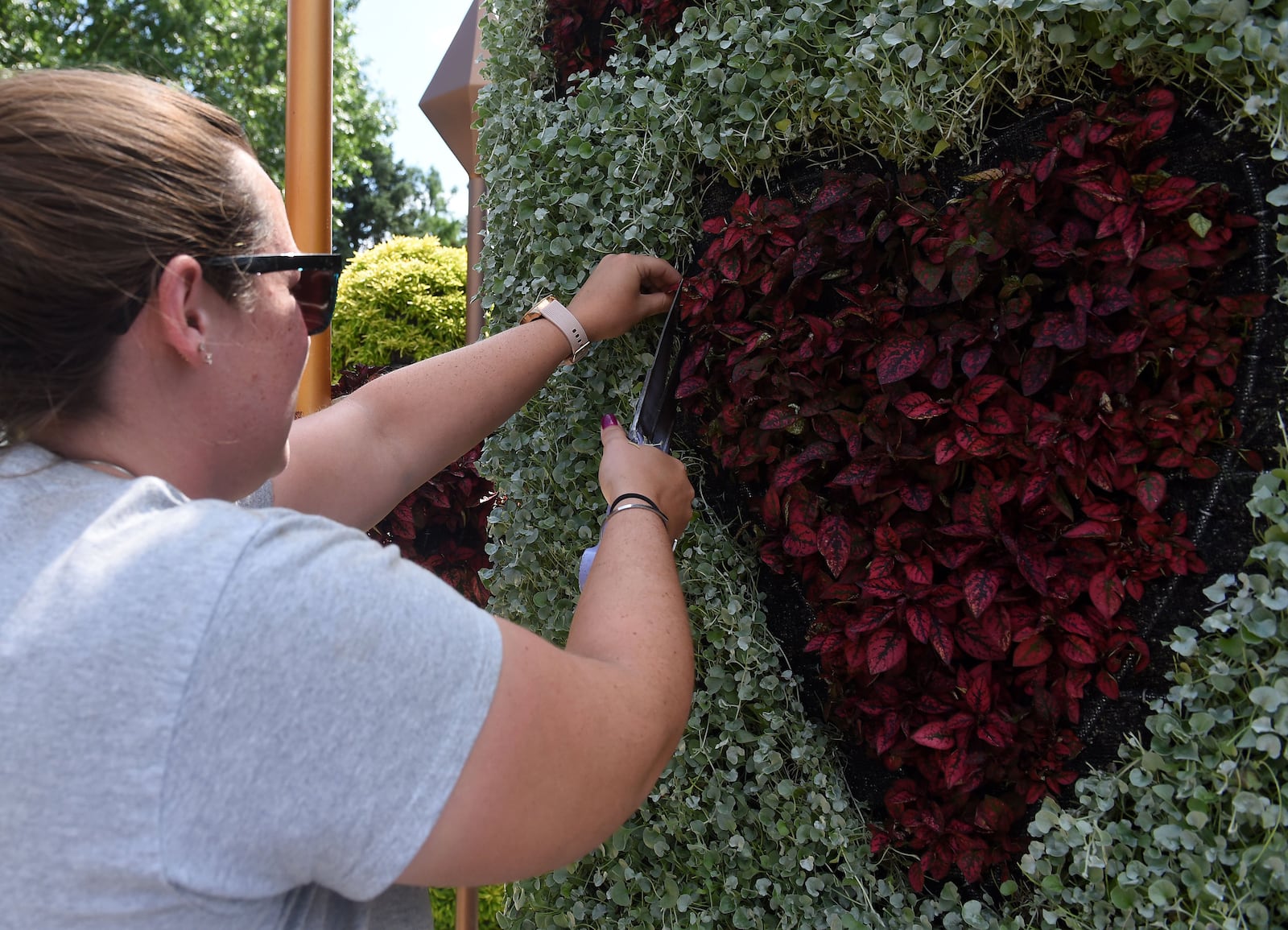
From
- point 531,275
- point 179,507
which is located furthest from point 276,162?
point 179,507

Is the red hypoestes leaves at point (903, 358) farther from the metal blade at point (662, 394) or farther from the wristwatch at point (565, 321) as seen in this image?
the wristwatch at point (565, 321)

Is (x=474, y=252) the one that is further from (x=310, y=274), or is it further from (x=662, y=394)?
(x=310, y=274)

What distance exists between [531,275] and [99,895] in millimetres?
1501

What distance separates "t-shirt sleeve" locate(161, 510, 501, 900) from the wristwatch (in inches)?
38.2

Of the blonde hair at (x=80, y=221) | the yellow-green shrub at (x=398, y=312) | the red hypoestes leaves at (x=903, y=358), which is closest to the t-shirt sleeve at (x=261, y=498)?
the blonde hair at (x=80, y=221)

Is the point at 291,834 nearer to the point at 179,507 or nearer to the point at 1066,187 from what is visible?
the point at 179,507

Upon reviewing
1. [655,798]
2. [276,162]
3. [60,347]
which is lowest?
[276,162]

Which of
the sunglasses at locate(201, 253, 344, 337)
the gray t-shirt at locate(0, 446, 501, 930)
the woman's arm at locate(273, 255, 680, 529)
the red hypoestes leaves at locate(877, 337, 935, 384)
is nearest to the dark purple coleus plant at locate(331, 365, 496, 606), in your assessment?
the woman's arm at locate(273, 255, 680, 529)

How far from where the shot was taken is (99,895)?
2.99ft

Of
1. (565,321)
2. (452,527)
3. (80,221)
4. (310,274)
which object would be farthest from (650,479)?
(452,527)

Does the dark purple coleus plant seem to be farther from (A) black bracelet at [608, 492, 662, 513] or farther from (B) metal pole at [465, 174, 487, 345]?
(A) black bracelet at [608, 492, 662, 513]

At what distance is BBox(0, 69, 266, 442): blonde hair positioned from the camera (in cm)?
103

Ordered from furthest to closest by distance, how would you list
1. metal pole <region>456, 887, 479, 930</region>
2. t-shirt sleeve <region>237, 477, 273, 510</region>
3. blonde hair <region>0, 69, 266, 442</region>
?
metal pole <region>456, 887, 479, 930</region> → t-shirt sleeve <region>237, 477, 273, 510</region> → blonde hair <region>0, 69, 266, 442</region>

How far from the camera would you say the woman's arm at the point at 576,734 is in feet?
3.16
